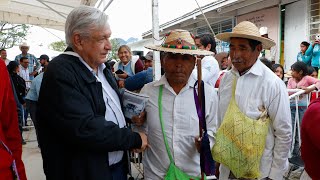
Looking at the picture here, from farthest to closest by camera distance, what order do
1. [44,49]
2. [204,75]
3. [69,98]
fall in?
[44,49] → [204,75] → [69,98]

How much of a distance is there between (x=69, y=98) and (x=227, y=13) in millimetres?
11243

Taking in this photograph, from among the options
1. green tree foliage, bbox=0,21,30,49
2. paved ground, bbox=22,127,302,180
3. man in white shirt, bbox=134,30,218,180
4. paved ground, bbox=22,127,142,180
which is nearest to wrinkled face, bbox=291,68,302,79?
paved ground, bbox=22,127,302,180

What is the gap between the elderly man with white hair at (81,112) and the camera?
1492 mm

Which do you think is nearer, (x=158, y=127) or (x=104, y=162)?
(x=104, y=162)

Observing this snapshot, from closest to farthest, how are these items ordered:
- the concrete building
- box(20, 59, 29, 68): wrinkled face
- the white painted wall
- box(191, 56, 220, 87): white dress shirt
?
1. box(191, 56, 220, 87): white dress shirt
2. box(20, 59, 29, 68): wrinkled face
3. the concrete building
4. the white painted wall

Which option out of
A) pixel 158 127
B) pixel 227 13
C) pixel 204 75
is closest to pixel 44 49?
pixel 227 13

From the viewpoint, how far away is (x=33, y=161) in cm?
518

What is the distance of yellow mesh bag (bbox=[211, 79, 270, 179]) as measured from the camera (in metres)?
1.92

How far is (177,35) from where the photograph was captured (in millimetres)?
1995

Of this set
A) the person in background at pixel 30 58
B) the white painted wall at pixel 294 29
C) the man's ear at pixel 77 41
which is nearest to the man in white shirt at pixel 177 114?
the man's ear at pixel 77 41

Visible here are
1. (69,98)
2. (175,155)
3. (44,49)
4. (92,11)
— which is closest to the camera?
(69,98)

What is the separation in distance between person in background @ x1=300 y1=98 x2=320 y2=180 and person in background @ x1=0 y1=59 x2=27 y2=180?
4.70 ft

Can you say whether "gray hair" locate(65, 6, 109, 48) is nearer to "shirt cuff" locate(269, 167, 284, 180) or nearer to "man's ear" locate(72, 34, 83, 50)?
"man's ear" locate(72, 34, 83, 50)

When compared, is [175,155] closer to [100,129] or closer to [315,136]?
[100,129]
